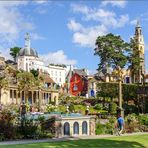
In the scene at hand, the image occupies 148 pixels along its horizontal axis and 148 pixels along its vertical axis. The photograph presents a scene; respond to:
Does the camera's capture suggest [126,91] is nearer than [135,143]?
No

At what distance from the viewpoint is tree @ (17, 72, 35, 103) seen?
80875mm

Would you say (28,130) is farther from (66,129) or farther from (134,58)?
(134,58)

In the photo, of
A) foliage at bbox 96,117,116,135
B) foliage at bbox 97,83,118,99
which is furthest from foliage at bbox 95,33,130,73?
foliage at bbox 96,117,116,135

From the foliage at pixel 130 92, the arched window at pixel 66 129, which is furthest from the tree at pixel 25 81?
the arched window at pixel 66 129

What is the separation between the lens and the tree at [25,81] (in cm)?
8088

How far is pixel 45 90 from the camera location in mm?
94812

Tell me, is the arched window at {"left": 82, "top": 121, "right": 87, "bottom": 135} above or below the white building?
below

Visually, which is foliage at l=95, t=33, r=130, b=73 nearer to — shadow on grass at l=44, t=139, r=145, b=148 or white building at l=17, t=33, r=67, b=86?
white building at l=17, t=33, r=67, b=86

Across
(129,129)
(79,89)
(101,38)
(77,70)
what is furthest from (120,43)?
(129,129)

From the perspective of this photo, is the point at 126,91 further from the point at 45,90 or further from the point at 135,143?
the point at 135,143

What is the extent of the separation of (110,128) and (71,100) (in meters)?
58.7

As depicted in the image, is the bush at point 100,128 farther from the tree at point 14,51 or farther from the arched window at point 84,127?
the tree at point 14,51

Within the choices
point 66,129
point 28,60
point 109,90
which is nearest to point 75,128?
point 66,129

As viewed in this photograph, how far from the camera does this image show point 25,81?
270ft
